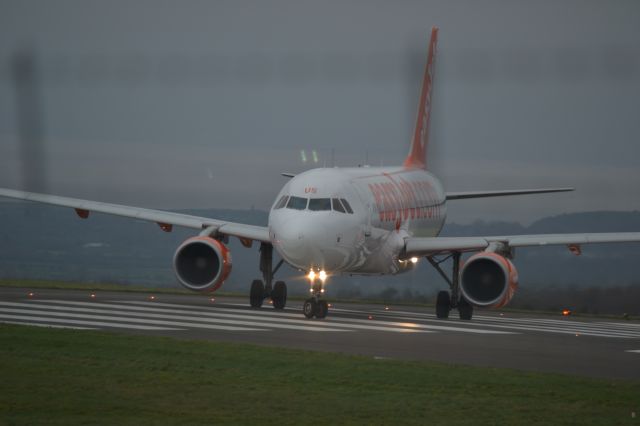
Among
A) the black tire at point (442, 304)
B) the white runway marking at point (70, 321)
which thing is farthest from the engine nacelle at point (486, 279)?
the white runway marking at point (70, 321)

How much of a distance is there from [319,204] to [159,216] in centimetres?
688

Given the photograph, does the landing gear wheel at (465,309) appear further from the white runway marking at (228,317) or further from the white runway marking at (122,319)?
the white runway marking at (122,319)

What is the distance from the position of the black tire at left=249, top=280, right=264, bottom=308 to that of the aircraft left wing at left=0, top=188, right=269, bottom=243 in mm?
1098

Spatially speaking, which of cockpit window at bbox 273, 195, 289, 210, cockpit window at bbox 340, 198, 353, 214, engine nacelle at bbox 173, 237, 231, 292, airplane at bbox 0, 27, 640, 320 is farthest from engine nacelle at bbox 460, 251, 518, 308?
engine nacelle at bbox 173, 237, 231, 292

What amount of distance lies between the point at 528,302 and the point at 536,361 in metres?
20.7

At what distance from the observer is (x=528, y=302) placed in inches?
1540

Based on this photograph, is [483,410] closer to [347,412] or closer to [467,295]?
[347,412]

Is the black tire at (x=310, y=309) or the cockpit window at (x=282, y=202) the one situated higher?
the cockpit window at (x=282, y=202)

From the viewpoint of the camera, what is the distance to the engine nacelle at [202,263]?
31016 mm

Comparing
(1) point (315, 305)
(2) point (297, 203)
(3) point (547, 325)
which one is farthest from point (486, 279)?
(2) point (297, 203)

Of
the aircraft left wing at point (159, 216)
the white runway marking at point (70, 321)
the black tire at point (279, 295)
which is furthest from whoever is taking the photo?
the aircraft left wing at point (159, 216)

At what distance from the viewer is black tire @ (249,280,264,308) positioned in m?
31.8

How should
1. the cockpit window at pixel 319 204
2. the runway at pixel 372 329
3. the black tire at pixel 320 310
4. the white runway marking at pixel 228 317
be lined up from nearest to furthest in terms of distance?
the runway at pixel 372 329 < the white runway marking at pixel 228 317 < the black tire at pixel 320 310 < the cockpit window at pixel 319 204

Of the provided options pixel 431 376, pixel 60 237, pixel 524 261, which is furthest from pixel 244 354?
pixel 60 237
